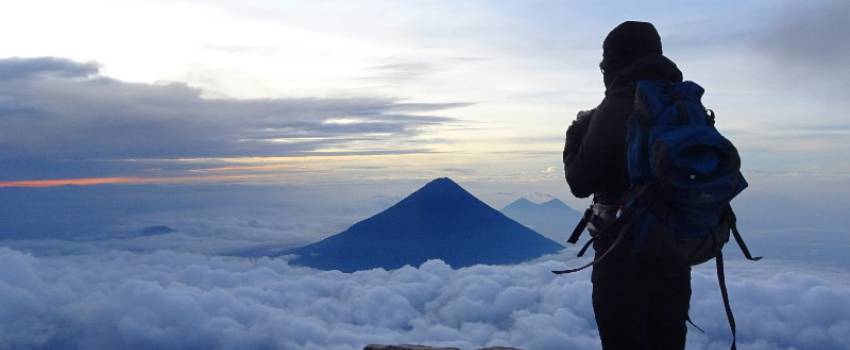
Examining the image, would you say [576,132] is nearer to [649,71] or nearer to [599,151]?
[599,151]

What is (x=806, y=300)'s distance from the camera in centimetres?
19312

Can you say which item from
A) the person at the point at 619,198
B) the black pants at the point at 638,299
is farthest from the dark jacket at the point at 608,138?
the black pants at the point at 638,299

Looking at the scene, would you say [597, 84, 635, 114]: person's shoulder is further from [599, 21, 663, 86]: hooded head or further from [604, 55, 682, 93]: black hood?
[599, 21, 663, 86]: hooded head

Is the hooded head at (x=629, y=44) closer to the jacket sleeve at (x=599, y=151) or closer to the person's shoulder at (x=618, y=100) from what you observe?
the person's shoulder at (x=618, y=100)

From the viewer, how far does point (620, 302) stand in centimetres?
490

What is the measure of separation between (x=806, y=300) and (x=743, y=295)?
3153 centimetres

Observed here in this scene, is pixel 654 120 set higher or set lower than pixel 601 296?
higher

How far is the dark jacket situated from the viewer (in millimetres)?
4684

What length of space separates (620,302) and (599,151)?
123 cm

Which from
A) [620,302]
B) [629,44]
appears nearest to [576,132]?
[629,44]

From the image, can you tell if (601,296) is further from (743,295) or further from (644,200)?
(743,295)

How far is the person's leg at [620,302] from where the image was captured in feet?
15.9

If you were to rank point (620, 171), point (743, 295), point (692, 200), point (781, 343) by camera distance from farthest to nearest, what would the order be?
point (781, 343)
point (743, 295)
point (620, 171)
point (692, 200)

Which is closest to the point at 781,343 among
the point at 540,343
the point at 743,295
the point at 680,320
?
the point at 743,295
